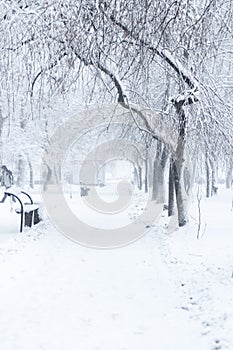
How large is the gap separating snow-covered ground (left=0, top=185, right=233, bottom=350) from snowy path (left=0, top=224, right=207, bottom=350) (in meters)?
0.01

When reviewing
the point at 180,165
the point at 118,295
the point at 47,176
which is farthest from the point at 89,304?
the point at 47,176

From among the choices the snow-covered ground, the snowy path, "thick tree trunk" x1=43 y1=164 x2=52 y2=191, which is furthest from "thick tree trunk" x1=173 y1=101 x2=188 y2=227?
"thick tree trunk" x1=43 y1=164 x2=52 y2=191

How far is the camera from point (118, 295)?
6305 millimetres

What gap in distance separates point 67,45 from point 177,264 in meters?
4.50

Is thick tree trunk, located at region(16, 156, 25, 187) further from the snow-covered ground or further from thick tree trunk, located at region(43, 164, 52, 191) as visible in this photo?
the snow-covered ground

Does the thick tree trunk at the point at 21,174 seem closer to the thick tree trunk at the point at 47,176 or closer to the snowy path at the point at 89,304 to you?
the thick tree trunk at the point at 47,176

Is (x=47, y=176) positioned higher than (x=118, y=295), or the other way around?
(x=47, y=176)

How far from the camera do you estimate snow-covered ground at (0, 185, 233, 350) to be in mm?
4602

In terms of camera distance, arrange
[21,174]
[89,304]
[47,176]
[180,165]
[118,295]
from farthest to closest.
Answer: [47,176]
[21,174]
[180,165]
[118,295]
[89,304]

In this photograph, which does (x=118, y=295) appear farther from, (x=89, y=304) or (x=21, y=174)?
(x=21, y=174)

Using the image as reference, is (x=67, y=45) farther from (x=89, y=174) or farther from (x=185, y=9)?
(x=89, y=174)

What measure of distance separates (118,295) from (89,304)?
1.97 ft

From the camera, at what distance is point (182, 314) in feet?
17.8

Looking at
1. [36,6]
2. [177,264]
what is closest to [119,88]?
[36,6]
